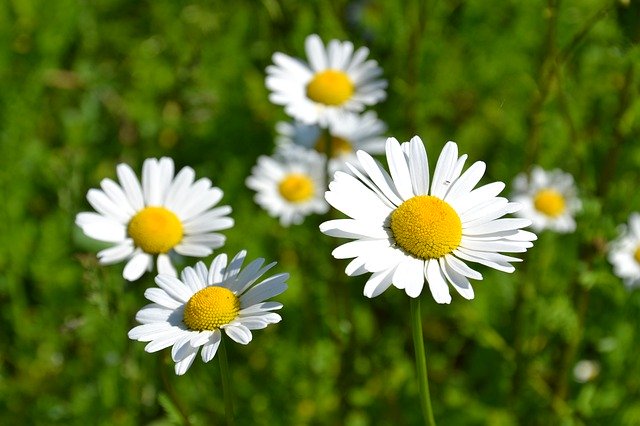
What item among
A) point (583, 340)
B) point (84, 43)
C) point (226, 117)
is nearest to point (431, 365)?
point (583, 340)

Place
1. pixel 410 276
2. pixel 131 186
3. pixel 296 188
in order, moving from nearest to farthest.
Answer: pixel 410 276 < pixel 131 186 < pixel 296 188

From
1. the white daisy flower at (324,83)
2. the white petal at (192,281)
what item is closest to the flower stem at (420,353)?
the white petal at (192,281)

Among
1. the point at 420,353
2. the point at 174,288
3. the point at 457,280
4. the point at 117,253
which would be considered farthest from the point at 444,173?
the point at 117,253

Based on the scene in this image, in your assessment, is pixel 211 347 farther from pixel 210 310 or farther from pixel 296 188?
pixel 296 188

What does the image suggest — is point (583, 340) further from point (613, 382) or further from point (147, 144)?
point (147, 144)

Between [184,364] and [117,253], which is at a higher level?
[117,253]

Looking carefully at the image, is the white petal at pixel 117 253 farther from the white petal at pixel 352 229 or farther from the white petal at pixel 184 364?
the white petal at pixel 352 229
